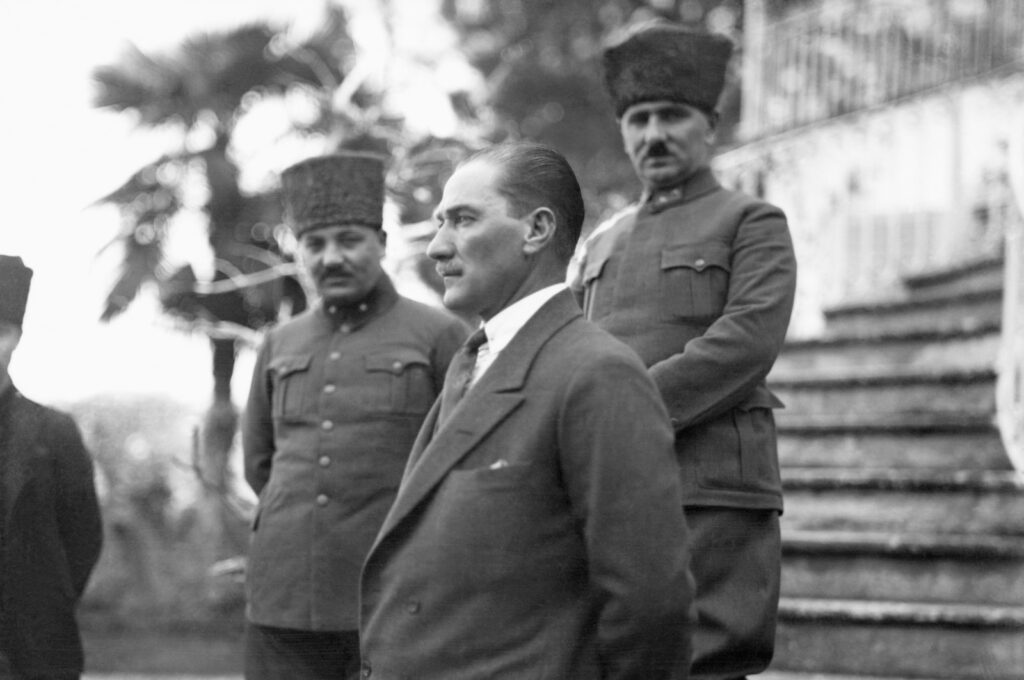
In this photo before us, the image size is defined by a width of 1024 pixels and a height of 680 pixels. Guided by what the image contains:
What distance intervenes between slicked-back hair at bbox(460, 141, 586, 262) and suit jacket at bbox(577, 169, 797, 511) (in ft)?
2.44

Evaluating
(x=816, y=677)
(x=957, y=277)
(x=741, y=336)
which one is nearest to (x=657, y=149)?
(x=741, y=336)

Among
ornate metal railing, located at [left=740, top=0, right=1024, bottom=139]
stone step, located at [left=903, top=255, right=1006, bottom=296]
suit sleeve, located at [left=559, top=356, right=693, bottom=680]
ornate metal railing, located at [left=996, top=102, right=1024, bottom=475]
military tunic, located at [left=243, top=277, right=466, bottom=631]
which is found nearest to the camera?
suit sleeve, located at [left=559, top=356, right=693, bottom=680]

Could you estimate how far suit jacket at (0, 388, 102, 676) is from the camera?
9.70 ft

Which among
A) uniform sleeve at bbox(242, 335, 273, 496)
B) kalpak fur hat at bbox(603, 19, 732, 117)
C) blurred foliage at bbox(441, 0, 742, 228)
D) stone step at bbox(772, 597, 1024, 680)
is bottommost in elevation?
stone step at bbox(772, 597, 1024, 680)

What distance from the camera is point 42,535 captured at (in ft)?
10.1

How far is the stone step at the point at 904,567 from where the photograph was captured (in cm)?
495

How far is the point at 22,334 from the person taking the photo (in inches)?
119

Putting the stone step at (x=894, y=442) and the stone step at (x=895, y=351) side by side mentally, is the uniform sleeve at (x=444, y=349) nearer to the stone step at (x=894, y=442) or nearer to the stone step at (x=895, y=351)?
the stone step at (x=894, y=442)

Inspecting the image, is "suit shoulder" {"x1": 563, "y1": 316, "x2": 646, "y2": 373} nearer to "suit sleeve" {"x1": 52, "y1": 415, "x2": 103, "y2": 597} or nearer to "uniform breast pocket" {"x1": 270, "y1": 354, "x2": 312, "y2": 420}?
"suit sleeve" {"x1": 52, "y1": 415, "x2": 103, "y2": 597}

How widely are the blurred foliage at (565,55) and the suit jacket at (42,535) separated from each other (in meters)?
10.8

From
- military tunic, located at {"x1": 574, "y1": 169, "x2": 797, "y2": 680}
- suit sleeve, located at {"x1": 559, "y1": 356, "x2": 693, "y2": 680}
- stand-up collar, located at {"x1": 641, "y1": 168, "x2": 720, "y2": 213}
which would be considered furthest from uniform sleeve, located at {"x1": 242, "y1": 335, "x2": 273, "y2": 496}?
suit sleeve, located at {"x1": 559, "y1": 356, "x2": 693, "y2": 680}

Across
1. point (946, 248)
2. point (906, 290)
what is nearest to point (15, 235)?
point (906, 290)

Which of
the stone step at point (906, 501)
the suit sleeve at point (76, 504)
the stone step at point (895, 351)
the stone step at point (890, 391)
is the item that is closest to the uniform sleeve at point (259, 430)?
the suit sleeve at point (76, 504)

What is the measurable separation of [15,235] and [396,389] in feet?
3.77
